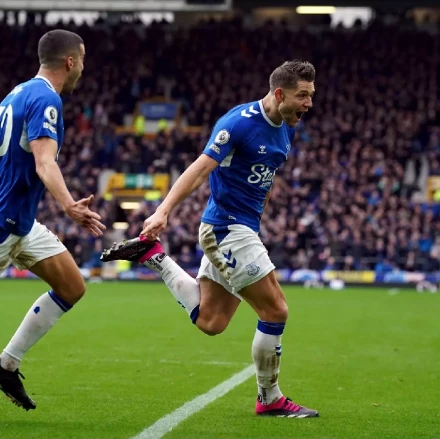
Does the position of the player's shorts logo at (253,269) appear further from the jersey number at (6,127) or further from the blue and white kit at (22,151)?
the jersey number at (6,127)

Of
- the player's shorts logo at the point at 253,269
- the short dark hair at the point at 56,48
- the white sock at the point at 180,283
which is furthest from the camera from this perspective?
the white sock at the point at 180,283

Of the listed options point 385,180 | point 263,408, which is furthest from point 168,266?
point 385,180

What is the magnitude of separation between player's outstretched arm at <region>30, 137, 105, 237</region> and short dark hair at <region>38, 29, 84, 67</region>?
2.49 ft

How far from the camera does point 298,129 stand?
37.3 metres

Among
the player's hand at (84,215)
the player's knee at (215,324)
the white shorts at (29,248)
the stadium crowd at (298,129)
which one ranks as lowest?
the stadium crowd at (298,129)

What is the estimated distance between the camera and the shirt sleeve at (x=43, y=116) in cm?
648

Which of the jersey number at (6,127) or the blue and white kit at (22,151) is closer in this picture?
the blue and white kit at (22,151)

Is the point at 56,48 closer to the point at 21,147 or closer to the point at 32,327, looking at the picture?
the point at 21,147

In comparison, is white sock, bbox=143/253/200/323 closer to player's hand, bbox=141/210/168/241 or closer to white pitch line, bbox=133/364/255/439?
white pitch line, bbox=133/364/255/439

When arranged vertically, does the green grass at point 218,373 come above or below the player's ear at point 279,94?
below

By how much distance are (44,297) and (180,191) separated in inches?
50.7

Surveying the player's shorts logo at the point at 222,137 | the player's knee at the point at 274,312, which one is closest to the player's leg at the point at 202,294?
the player's knee at the point at 274,312

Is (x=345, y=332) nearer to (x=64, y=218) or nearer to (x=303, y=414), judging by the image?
(x=303, y=414)

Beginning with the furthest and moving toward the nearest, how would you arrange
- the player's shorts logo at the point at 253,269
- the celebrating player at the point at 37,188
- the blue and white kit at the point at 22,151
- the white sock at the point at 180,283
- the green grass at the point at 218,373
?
1. the white sock at the point at 180,283
2. the player's shorts logo at the point at 253,269
3. the green grass at the point at 218,373
4. the blue and white kit at the point at 22,151
5. the celebrating player at the point at 37,188
